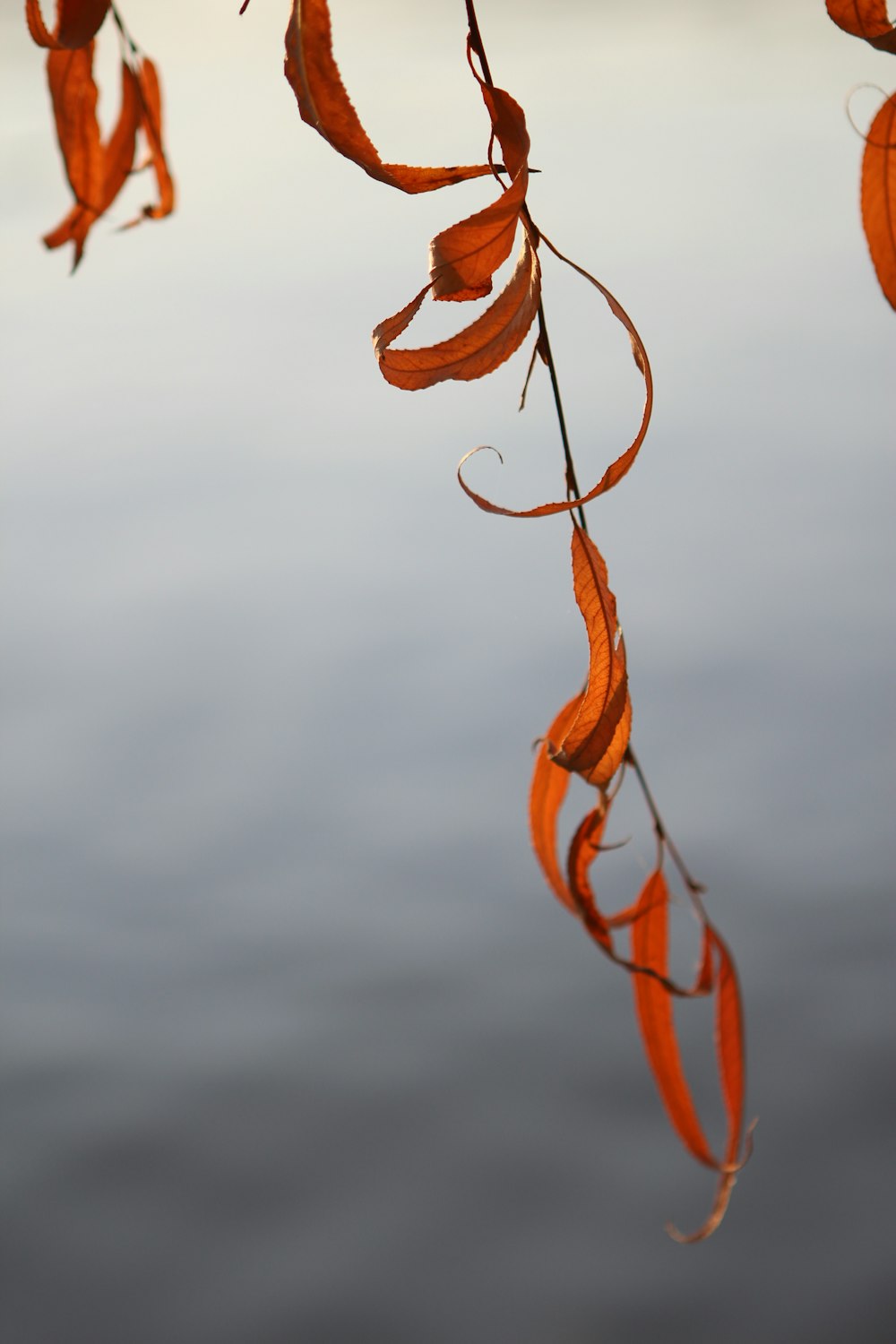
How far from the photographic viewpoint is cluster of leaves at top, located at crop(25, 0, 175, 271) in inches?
8.7

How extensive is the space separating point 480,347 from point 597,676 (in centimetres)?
4

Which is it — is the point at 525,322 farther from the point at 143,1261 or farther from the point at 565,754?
the point at 143,1261

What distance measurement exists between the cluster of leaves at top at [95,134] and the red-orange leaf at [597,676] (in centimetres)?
11

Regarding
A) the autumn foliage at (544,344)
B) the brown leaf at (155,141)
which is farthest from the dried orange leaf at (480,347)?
the brown leaf at (155,141)

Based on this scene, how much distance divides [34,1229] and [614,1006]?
0.42 m

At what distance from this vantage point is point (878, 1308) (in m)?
0.80

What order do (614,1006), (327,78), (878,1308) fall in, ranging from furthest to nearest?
(614,1006)
(878,1308)
(327,78)

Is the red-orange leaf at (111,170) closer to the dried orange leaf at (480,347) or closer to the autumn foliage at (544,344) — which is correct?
the autumn foliage at (544,344)

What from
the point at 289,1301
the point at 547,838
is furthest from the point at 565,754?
the point at 289,1301

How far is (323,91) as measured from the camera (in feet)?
0.50

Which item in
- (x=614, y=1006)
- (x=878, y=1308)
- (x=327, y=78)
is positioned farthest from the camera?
(x=614, y=1006)

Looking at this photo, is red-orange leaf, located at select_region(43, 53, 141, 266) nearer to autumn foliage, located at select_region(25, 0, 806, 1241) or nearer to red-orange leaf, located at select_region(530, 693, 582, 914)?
autumn foliage, located at select_region(25, 0, 806, 1241)

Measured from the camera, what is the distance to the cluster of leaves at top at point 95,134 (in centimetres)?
22

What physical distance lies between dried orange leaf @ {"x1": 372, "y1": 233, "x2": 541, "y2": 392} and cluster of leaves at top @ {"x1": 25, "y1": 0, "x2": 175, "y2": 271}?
9cm
